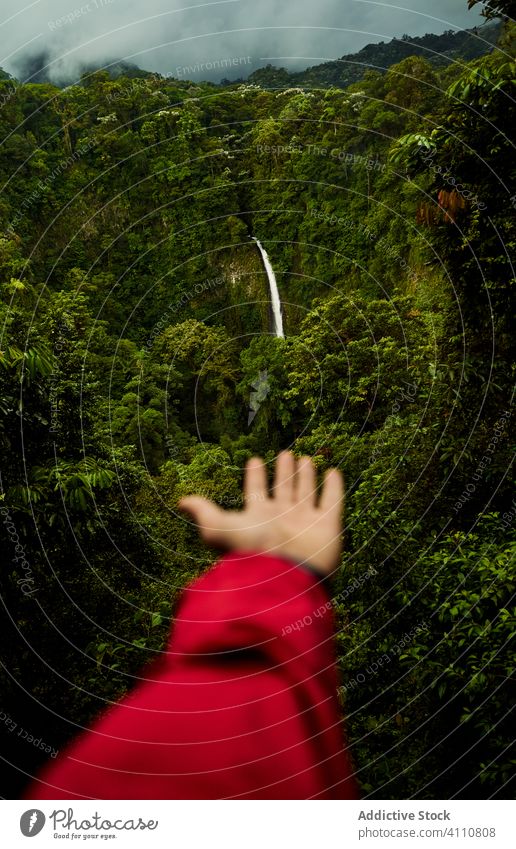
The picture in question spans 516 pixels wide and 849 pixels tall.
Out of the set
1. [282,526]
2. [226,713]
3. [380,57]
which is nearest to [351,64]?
[380,57]

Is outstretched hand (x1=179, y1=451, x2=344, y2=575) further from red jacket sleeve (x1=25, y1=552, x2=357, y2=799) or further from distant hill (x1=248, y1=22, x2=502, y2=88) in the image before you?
distant hill (x1=248, y1=22, x2=502, y2=88)

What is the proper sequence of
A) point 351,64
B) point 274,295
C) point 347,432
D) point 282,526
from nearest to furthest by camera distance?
point 282,526 < point 347,432 < point 274,295 < point 351,64

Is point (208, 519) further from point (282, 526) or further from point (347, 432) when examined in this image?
point (347, 432)

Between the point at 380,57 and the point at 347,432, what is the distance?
928 inches

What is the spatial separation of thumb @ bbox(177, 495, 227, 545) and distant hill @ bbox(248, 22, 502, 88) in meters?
Result: 28.2

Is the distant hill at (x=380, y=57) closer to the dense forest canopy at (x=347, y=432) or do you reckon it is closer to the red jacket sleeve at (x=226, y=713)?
the dense forest canopy at (x=347, y=432)

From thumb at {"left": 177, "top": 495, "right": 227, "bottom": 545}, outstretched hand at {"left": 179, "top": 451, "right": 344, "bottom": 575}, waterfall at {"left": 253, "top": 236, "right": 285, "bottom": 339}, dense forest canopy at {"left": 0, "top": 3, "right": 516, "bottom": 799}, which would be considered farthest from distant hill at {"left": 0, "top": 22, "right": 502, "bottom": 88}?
thumb at {"left": 177, "top": 495, "right": 227, "bottom": 545}

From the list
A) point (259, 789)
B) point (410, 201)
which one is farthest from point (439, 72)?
point (259, 789)

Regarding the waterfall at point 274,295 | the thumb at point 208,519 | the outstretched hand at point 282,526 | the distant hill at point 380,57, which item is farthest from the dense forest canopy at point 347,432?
the distant hill at point 380,57

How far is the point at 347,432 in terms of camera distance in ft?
39.8

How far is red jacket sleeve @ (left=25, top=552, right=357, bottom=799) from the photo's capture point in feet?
4.43

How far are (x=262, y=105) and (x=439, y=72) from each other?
9157mm

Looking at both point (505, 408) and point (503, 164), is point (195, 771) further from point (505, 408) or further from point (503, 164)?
point (505, 408)

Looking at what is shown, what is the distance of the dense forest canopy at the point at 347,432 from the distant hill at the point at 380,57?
3279 mm
